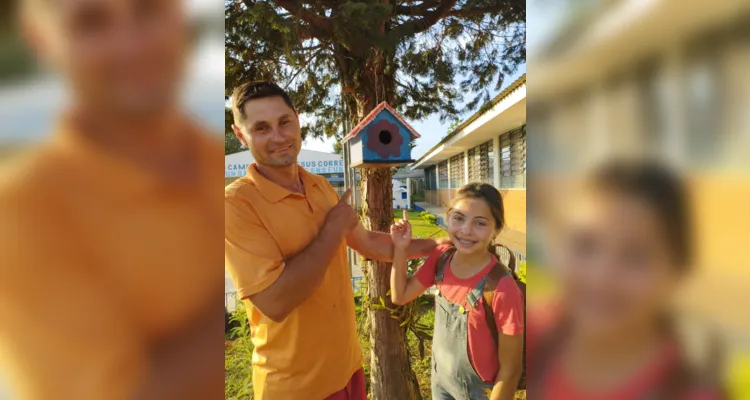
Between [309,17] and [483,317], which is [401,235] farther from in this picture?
[309,17]

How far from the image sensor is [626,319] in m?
0.46

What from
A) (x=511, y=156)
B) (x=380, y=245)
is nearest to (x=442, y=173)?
(x=511, y=156)

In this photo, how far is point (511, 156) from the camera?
560 centimetres

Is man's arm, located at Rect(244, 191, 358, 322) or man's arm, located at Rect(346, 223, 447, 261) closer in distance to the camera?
man's arm, located at Rect(244, 191, 358, 322)

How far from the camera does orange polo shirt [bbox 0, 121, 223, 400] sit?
0.41 metres

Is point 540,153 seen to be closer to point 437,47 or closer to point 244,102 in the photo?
point 244,102

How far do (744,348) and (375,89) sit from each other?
120 inches

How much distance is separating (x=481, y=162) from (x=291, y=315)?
5.80 metres

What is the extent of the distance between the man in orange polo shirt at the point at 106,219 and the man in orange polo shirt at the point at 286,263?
0.95 m

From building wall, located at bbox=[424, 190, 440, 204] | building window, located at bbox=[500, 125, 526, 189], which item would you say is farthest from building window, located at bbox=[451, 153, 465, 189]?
building window, located at bbox=[500, 125, 526, 189]

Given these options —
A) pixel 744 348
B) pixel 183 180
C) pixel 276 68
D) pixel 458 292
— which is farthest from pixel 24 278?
pixel 276 68

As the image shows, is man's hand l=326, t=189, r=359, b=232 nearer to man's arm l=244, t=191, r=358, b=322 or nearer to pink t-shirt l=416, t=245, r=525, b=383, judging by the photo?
man's arm l=244, t=191, r=358, b=322

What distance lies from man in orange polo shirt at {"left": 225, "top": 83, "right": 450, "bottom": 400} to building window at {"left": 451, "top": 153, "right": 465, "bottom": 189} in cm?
660

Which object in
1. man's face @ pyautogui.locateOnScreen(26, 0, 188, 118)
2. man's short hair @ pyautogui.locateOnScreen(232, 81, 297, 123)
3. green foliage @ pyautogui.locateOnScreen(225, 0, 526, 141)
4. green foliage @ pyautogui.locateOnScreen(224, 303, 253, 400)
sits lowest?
green foliage @ pyautogui.locateOnScreen(224, 303, 253, 400)
